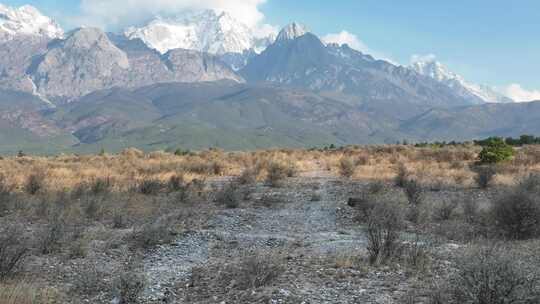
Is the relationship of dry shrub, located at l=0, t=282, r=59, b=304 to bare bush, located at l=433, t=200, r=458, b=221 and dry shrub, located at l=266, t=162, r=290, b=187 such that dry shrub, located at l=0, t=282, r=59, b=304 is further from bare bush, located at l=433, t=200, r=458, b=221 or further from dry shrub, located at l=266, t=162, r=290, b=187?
dry shrub, located at l=266, t=162, r=290, b=187

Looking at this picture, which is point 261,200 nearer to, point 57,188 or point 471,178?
point 57,188

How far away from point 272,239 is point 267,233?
56.1 inches

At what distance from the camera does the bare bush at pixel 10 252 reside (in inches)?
369

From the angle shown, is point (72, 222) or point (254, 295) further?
point (72, 222)

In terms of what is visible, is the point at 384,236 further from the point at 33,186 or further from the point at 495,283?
the point at 33,186

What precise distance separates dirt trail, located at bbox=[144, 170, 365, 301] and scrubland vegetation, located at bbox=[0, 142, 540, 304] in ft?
0.25

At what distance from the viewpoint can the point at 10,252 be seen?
9875mm

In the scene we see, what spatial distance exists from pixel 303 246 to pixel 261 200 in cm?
809

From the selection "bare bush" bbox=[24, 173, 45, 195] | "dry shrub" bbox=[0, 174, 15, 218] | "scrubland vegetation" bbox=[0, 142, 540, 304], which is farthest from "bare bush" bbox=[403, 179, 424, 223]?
"bare bush" bbox=[24, 173, 45, 195]

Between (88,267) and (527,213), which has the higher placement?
(527,213)

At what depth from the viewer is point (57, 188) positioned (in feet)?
72.2

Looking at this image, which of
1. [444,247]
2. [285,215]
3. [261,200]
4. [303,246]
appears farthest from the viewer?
[261,200]

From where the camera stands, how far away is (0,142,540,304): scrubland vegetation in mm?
8586

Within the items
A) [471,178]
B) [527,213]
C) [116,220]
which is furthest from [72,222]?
[471,178]
